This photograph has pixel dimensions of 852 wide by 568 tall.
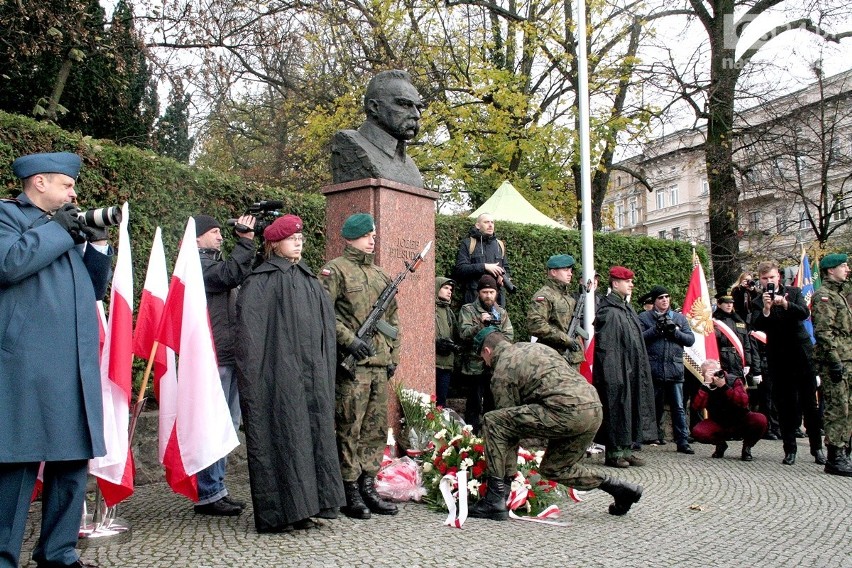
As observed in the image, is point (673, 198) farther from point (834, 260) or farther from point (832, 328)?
point (832, 328)

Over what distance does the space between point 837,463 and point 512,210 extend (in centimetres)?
773

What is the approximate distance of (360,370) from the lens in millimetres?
5590

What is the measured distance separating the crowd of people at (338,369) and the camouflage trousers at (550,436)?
0.01 metres

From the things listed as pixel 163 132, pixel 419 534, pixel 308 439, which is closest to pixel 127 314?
pixel 308 439

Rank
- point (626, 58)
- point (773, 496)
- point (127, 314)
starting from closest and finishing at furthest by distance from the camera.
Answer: point (127, 314) → point (773, 496) → point (626, 58)

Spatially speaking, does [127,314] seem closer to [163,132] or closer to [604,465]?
[604,465]

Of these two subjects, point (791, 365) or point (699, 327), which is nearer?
point (791, 365)

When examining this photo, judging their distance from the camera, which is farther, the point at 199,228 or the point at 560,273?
the point at 560,273

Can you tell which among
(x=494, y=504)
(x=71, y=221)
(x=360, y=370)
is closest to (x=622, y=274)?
(x=494, y=504)

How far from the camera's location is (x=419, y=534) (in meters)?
5.05

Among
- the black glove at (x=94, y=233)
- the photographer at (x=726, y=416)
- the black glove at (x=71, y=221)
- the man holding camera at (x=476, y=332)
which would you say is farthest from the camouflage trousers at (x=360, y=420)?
the photographer at (x=726, y=416)

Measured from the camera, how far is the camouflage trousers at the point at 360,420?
547 centimetres

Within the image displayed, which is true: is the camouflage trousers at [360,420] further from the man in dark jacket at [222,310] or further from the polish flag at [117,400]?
the polish flag at [117,400]

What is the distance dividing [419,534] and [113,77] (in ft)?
33.9
